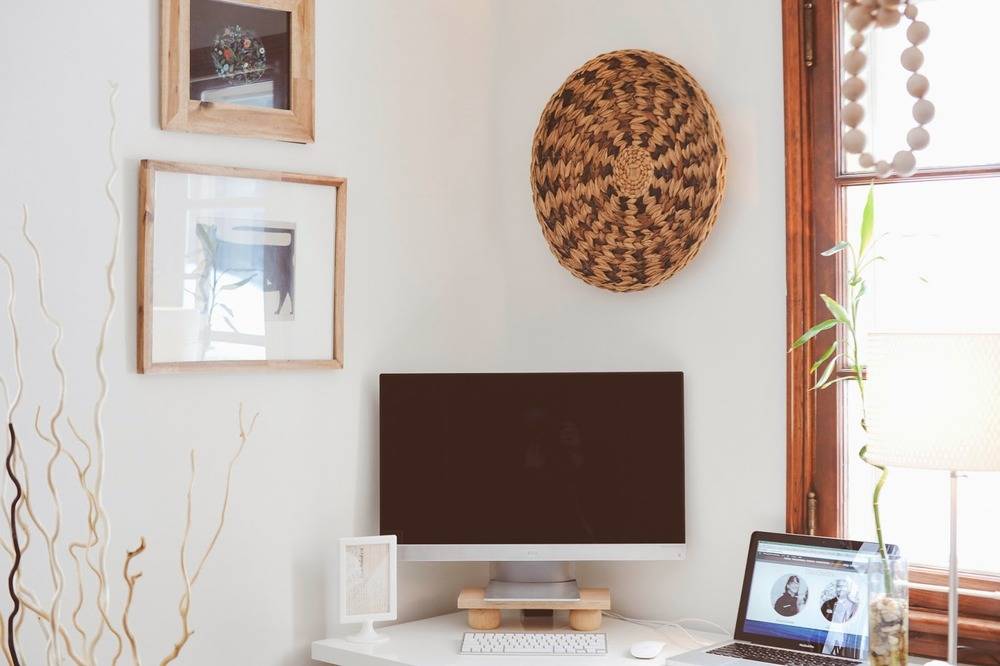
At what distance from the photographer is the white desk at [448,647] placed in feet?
7.17

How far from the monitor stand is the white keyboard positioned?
0.36 feet

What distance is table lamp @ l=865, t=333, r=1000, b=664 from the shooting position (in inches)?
69.8

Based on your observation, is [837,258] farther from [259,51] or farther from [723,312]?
[259,51]

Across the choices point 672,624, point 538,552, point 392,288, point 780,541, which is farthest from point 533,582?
point 392,288

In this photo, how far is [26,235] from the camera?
1856 millimetres

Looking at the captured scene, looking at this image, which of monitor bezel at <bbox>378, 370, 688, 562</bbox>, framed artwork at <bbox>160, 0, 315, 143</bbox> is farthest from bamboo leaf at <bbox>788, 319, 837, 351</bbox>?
framed artwork at <bbox>160, 0, 315, 143</bbox>

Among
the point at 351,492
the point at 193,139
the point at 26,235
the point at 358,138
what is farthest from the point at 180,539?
the point at 358,138

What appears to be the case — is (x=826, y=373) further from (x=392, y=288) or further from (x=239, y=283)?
(x=239, y=283)

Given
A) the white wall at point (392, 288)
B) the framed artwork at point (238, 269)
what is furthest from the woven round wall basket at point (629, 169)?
the framed artwork at point (238, 269)

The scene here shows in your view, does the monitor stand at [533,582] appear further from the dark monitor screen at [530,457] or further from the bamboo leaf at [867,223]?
the bamboo leaf at [867,223]

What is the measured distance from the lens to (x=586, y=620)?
244 centimetres

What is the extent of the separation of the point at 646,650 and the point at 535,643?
0.25m

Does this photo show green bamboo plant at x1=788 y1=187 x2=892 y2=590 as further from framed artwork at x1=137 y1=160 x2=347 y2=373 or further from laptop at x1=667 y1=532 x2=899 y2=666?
framed artwork at x1=137 y1=160 x2=347 y2=373

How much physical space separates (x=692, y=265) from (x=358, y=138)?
0.85 m
